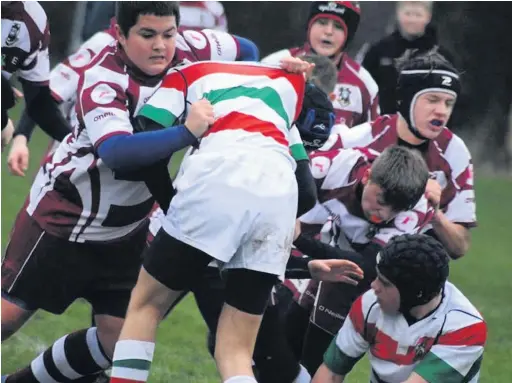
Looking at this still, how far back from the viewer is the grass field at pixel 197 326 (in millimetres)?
6078

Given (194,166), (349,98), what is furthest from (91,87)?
(349,98)

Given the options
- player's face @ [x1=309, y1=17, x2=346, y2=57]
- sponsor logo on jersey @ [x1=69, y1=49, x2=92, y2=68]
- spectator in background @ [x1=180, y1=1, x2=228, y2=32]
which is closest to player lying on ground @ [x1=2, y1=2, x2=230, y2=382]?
Answer: sponsor logo on jersey @ [x1=69, y1=49, x2=92, y2=68]

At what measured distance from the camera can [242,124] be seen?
173 inches

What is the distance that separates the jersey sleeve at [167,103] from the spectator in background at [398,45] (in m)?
4.79

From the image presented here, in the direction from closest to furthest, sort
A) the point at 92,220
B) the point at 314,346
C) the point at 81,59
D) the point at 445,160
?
the point at 92,220
the point at 314,346
the point at 445,160
the point at 81,59

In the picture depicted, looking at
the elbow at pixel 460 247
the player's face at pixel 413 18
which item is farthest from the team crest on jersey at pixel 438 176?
the player's face at pixel 413 18

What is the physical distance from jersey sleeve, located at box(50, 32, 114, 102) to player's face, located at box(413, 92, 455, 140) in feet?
6.30

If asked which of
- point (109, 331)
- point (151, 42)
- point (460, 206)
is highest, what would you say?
point (151, 42)

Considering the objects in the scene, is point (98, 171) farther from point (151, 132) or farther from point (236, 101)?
point (236, 101)

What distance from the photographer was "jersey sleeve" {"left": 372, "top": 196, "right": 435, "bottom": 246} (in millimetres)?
5344

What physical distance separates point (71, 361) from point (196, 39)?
1.38 m

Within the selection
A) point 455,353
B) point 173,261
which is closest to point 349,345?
point 455,353

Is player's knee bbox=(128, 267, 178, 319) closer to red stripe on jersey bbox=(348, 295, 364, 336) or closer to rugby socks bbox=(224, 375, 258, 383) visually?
rugby socks bbox=(224, 375, 258, 383)

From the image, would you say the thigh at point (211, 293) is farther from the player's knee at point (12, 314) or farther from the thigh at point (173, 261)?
the player's knee at point (12, 314)
